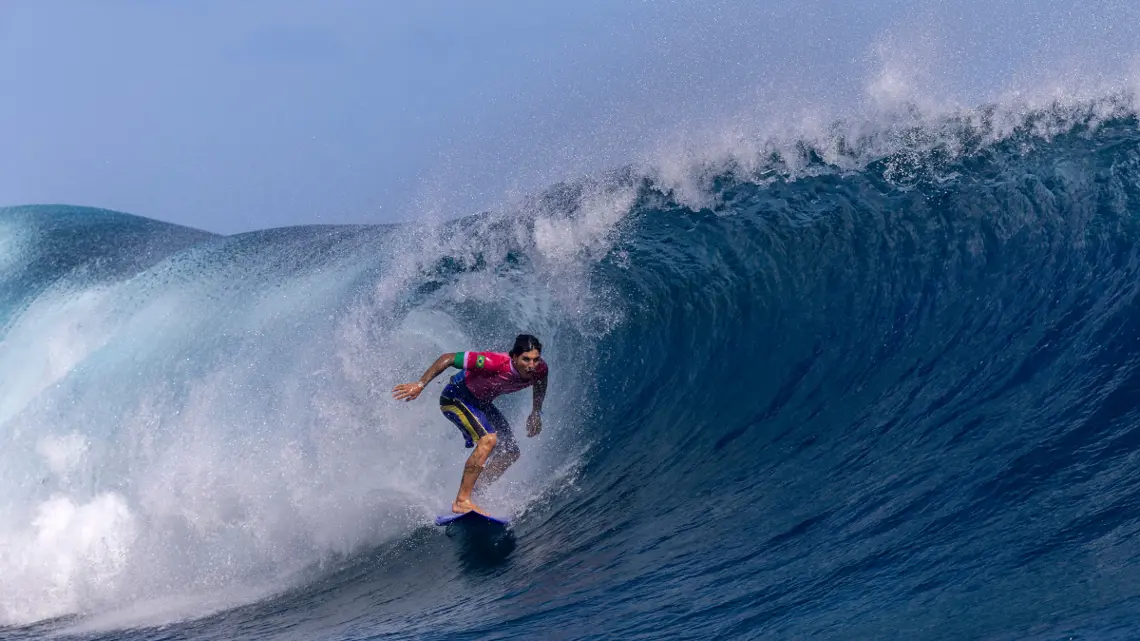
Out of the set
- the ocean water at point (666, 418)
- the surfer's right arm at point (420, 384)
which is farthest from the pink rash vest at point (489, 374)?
the ocean water at point (666, 418)

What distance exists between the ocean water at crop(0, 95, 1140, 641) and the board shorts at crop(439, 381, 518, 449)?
61 centimetres

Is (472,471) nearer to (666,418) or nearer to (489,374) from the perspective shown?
(489,374)

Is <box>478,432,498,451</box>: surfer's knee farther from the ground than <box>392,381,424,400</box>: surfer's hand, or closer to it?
closer to it

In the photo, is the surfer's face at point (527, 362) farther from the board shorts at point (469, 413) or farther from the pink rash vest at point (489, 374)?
the board shorts at point (469, 413)

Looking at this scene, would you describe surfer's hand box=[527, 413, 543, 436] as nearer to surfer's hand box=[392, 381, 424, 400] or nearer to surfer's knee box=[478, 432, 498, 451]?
surfer's knee box=[478, 432, 498, 451]

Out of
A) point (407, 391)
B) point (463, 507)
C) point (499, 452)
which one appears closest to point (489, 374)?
point (499, 452)

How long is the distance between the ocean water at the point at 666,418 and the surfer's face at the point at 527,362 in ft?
3.54

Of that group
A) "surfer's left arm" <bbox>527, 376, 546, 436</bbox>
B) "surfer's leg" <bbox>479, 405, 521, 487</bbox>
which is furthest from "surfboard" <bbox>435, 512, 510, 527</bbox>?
"surfer's left arm" <bbox>527, 376, 546, 436</bbox>

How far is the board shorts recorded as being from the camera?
7.43 m

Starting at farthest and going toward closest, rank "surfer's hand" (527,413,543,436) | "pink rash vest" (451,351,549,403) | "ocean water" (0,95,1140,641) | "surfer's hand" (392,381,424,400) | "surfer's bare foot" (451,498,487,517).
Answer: "surfer's hand" (527,413,543,436) → "pink rash vest" (451,351,549,403) → "surfer's bare foot" (451,498,487,517) → "surfer's hand" (392,381,424,400) → "ocean water" (0,95,1140,641)

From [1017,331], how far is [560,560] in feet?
13.2

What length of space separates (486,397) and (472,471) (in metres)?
0.57

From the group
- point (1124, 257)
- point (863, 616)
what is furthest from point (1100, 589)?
point (1124, 257)

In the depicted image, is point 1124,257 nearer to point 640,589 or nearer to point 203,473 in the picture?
point 640,589
